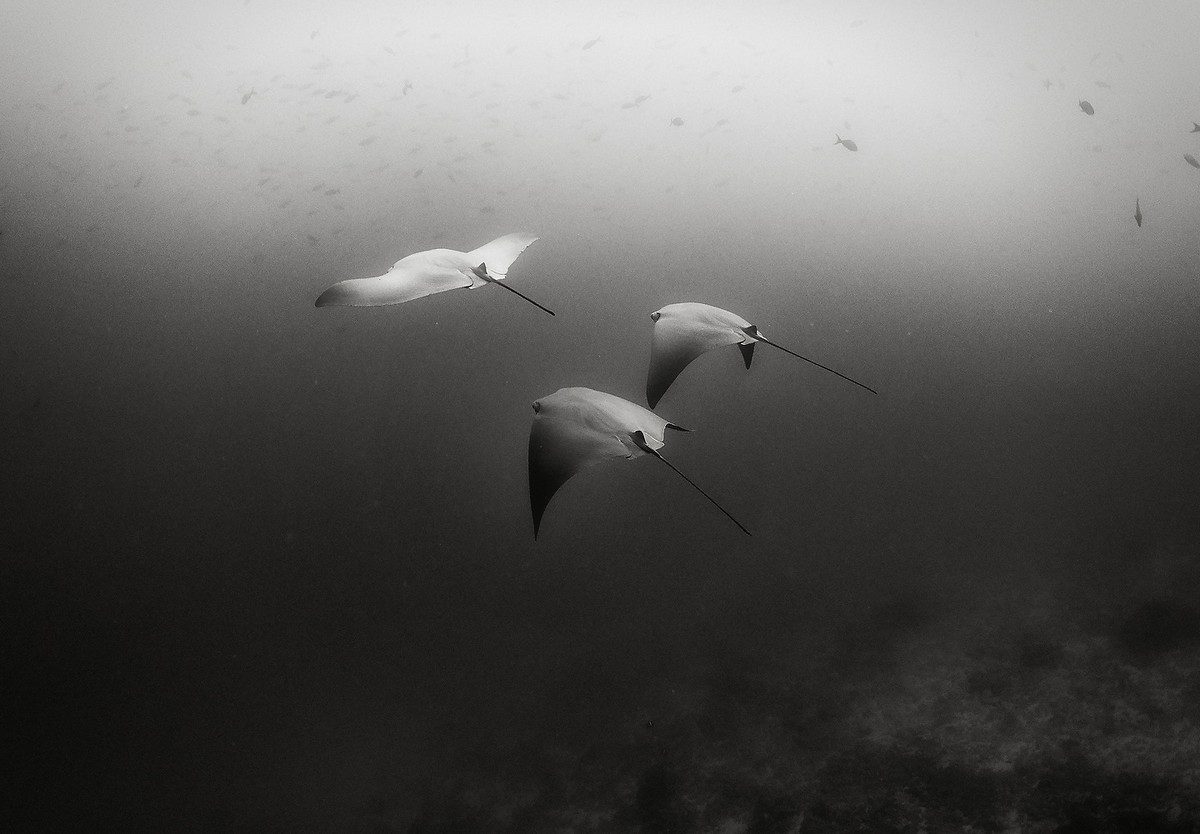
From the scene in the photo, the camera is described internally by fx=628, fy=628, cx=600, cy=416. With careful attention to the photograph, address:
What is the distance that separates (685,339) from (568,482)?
1.85 metres

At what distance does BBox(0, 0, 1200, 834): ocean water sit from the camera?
2.63 metres

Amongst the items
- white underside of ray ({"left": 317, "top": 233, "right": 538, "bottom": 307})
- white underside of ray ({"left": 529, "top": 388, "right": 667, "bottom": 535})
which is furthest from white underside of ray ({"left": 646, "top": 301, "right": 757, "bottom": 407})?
white underside of ray ({"left": 317, "top": 233, "right": 538, "bottom": 307})

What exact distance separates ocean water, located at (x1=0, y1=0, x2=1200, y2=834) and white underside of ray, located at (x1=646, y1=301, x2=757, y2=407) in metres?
1.69

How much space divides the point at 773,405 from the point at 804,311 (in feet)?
2.04

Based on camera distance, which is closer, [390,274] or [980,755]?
[390,274]

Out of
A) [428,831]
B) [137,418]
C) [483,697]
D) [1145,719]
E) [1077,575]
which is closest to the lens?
[1145,719]

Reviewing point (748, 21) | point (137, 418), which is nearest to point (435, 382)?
point (137, 418)

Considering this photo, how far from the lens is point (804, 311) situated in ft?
12.4

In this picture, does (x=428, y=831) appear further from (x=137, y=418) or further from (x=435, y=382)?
(x=137, y=418)

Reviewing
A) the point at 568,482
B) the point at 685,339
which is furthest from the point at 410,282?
the point at 568,482

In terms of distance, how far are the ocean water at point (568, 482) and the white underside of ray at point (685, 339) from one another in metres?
1.69

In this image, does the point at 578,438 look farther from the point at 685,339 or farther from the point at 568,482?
the point at 568,482

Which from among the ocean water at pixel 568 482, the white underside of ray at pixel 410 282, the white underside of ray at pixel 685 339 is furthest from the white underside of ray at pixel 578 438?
the ocean water at pixel 568 482

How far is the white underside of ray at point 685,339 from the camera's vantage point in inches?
64.9
